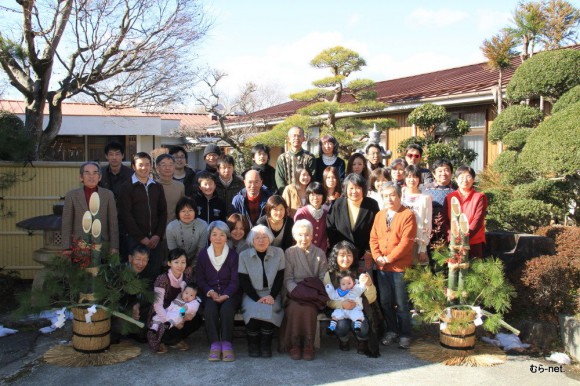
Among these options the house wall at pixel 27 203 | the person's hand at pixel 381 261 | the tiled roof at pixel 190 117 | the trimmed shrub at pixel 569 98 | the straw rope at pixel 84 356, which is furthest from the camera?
the tiled roof at pixel 190 117

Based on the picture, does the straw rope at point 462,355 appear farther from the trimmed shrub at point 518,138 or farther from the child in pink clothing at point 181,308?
the trimmed shrub at point 518,138

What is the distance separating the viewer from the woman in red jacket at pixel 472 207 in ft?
17.1

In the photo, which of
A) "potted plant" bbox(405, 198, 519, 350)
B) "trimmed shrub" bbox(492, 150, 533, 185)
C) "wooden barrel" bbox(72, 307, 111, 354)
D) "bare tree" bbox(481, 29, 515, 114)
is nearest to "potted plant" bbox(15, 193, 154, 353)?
"wooden barrel" bbox(72, 307, 111, 354)

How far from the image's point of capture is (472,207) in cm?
524

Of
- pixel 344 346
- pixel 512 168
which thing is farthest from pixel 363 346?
pixel 512 168

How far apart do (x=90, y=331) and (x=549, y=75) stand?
614 centimetres

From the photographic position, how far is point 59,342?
16.9 feet

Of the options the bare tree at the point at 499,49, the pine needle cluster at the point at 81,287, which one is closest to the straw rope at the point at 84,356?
the pine needle cluster at the point at 81,287

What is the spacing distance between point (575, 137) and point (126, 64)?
270 inches

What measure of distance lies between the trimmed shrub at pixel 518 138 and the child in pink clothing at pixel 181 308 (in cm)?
465

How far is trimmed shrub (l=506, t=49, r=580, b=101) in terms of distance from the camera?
679 cm

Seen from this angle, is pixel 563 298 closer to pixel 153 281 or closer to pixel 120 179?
pixel 153 281

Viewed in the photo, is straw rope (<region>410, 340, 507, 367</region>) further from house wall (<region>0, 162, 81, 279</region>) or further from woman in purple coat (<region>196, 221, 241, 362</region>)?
house wall (<region>0, 162, 81, 279</region>)

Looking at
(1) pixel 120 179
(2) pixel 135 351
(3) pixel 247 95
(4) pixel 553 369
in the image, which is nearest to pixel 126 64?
(1) pixel 120 179
